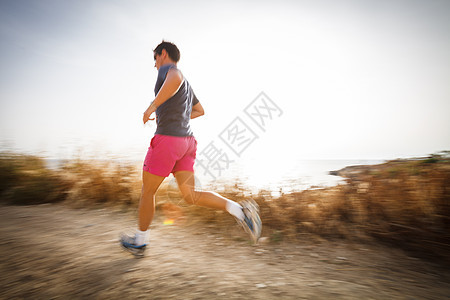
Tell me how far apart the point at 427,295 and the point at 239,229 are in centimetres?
176

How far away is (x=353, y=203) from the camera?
277cm

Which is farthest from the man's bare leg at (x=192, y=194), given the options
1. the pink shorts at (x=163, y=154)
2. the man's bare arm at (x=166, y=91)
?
the man's bare arm at (x=166, y=91)

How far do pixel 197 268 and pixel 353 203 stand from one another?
1.94 meters

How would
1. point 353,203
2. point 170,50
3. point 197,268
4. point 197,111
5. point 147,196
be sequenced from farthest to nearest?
point 353,203, point 197,111, point 170,50, point 147,196, point 197,268

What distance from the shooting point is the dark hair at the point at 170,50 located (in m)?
2.18

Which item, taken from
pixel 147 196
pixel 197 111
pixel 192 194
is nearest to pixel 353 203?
pixel 192 194

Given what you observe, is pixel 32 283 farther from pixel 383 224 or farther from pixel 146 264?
pixel 383 224

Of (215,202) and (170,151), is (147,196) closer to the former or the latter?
(170,151)

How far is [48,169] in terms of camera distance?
4.28 meters

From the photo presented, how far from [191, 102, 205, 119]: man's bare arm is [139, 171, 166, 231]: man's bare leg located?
0.82 meters

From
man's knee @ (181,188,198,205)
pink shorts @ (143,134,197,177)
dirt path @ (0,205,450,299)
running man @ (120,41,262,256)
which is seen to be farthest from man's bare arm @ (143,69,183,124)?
dirt path @ (0,205,450,299)

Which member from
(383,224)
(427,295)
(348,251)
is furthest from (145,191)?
(383,224)

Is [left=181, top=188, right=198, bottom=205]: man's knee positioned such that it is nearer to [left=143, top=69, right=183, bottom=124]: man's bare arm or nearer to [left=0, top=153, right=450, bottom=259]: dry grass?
[left=143, top=69, right=183, bottom=124]: man's bare arm

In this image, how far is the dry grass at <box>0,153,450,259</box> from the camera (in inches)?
93.8
